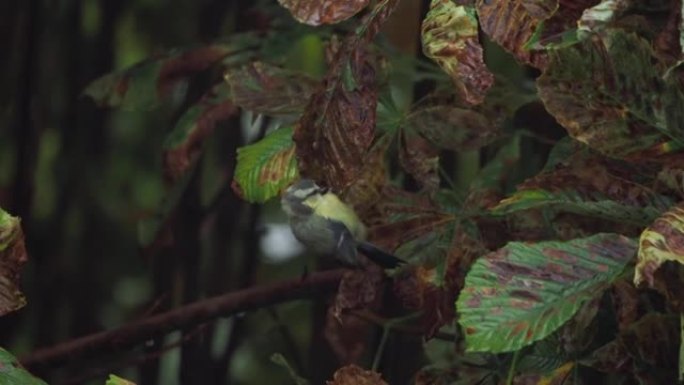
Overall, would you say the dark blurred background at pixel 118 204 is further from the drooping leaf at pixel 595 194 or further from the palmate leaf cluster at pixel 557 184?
the drooping leaf at pixel 595 194

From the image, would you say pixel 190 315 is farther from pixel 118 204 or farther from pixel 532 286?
pixel 118 204

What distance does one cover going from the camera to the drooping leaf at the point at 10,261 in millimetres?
786

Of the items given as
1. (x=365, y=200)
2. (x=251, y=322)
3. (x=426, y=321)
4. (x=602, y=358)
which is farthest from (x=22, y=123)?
(x=602, y=358)

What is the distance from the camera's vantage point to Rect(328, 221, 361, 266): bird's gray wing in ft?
3.44

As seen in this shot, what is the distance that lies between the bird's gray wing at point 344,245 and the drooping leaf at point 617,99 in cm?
32

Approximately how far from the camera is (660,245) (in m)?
0.66

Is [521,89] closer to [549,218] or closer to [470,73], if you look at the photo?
[549,218]

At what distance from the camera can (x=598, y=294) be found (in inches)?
28.3

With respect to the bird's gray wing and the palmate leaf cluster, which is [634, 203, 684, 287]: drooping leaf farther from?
the bird's gray wing

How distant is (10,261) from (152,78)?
584 mm

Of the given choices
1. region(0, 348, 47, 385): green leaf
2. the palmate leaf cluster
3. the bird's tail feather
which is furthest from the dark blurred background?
region(0, 348, 47, 385): green leaf

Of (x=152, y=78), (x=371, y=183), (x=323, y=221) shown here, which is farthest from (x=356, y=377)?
(x=152, y=78)

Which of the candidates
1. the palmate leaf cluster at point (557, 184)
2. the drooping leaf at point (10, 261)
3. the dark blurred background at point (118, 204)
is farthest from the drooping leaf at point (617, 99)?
the dark blurred background at point (118, 204)

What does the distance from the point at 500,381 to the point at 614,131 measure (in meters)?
0.19
